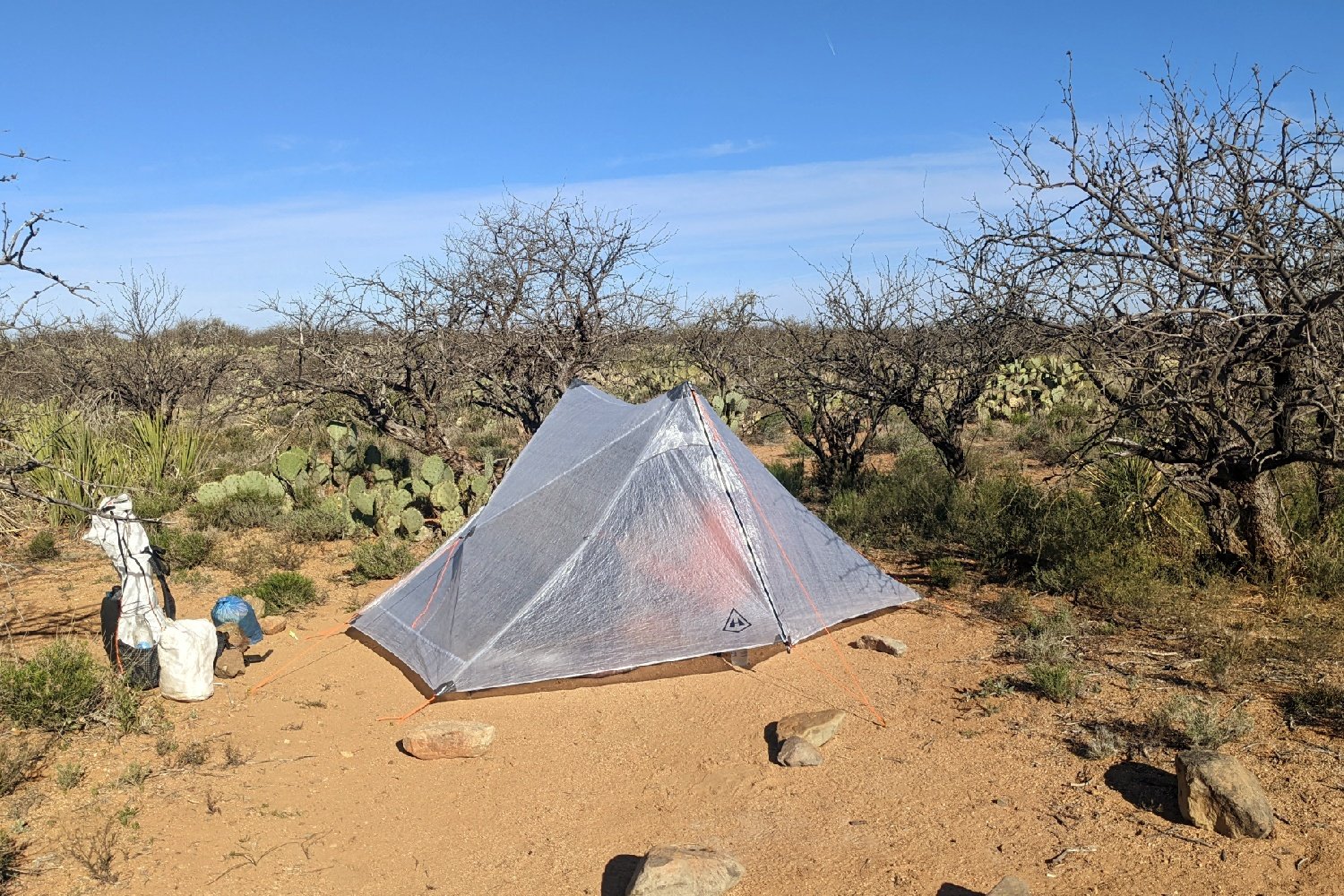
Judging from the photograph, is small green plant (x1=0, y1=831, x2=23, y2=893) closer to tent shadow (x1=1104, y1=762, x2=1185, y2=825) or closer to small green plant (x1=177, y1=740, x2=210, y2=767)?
small green plant (x1=177, y1=740, x2=210, y2=767)

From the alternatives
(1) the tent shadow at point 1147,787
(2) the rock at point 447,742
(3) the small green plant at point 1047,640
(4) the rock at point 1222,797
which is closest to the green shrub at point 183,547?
(2) the rock at point 447,742

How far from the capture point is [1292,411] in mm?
6641

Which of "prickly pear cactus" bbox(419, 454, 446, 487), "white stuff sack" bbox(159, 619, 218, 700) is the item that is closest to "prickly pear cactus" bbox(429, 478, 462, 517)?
"prickly pear cactus" bbox(419, 454, 446, 487)

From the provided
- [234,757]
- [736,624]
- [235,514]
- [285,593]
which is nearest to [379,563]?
[285,593]

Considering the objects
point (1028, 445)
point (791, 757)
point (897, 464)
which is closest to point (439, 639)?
point (791, 757)

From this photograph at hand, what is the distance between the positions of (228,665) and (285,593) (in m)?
1.64

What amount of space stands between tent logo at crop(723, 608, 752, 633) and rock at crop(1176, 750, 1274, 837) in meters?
2.97

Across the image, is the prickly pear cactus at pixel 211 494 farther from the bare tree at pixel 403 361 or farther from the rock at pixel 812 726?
the rock at pixel 812 726

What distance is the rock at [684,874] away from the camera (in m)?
4.00

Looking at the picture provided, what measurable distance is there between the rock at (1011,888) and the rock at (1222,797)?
3.27ft

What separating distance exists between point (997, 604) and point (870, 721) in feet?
7.61

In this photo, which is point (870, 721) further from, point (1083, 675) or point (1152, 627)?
point (1152, 627)

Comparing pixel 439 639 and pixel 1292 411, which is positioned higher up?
pixel 1292 411

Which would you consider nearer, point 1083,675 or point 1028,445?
point 1083,675
